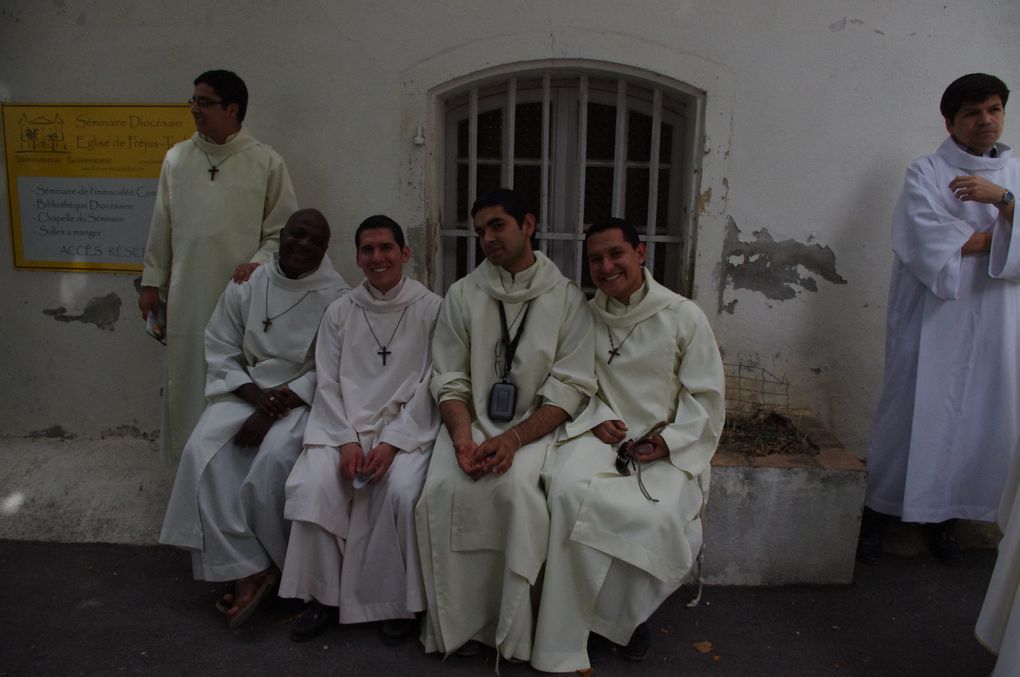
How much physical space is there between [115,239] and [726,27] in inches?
139

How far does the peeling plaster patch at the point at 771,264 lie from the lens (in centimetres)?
441

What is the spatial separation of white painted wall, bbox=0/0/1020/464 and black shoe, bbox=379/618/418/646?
1966 mm

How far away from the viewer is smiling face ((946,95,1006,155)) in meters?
3.71

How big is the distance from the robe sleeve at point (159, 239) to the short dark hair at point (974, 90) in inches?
150

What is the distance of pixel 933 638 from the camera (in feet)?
11.2

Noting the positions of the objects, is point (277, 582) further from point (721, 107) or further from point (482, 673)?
point (721, 107)

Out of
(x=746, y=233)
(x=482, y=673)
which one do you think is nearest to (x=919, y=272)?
(x=746, y=233)

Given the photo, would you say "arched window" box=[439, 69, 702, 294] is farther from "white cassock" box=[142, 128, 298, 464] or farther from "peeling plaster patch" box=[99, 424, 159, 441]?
"peeling plaster patch" box=[99, 424, 159, 441]

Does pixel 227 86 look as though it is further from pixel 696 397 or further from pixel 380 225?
pixel 696 397

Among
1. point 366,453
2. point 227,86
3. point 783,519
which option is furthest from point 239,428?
point 783,519

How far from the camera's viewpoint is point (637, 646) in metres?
3.24

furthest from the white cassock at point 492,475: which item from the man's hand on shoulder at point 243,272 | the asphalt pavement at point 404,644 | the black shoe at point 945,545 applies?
the black shoe at point 945,545

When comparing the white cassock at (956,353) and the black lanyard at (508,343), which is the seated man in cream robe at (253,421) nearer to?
the black lanyard at (508,343)

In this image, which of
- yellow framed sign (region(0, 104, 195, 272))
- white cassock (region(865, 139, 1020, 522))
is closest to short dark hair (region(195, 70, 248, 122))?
yellow framed sign (region(0, 104, 195, 272))
